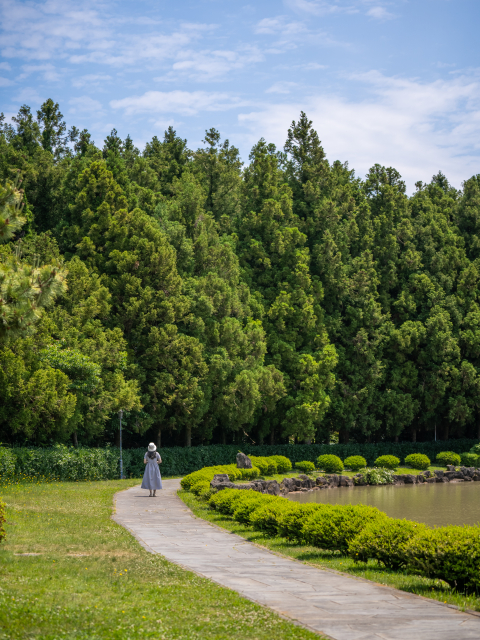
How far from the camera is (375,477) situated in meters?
30.2

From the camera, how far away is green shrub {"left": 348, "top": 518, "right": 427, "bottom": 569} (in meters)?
8.48

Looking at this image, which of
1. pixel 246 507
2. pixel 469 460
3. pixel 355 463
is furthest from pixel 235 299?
pixel 246 507

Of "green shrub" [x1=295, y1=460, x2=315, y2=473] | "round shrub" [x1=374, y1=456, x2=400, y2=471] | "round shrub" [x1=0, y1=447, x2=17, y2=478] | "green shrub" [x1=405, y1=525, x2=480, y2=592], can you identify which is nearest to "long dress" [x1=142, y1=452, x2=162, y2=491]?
"round shrub" [x1=0, y1=447, x2=17, y2=478]

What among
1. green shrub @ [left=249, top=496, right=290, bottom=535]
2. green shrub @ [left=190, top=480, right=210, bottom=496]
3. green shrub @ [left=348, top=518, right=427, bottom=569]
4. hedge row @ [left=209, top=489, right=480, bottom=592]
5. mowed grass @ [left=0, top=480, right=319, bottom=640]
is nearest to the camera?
mowed grass @ [left=0, top=480, right=319, bottom=640]

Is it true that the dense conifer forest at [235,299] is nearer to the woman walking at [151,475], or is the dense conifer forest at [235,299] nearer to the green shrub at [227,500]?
the woman walking at [151,475]

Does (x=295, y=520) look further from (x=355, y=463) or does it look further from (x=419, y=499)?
(x=355, y=463)

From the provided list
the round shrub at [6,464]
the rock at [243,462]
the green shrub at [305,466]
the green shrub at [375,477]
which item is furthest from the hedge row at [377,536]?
the green shrub at [375,477]

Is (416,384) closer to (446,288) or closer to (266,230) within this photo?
(446,288)

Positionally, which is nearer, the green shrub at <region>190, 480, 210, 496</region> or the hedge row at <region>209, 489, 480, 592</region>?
the hedge row at <region>209, 489, 480, 592</region>

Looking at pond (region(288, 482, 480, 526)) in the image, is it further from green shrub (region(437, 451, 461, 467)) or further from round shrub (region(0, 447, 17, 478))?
round shrub (region(0, 447, 17, 478))

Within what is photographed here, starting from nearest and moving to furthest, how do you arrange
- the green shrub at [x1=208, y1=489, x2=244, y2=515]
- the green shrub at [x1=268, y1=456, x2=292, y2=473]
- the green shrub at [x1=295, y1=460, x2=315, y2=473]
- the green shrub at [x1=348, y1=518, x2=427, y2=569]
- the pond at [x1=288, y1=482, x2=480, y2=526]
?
1. the green shrub at [x1=348, y1=518, x2=427, y2=569]
2. the green shrub at [x1=208, y1=489, x2=244, y2=515]
3. the pond at [x1=288, y1=482, x2=480, y2=526]
4. the green shrub at [x1=268, y1=456, x2=292, y2=473]
5. the green shrub at [x1=295, y1=460, x2=315, y2=473]

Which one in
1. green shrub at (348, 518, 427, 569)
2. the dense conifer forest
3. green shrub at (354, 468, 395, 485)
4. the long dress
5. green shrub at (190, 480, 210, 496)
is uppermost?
the dense conifer forest

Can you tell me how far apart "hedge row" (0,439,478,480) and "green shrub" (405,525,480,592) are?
603 inches

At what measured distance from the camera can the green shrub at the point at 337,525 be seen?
32.4 feet
